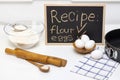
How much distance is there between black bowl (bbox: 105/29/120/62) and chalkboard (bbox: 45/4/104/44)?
40 mm

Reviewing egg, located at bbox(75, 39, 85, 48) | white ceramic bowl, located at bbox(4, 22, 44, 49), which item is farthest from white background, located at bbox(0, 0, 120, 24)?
egg, located at bbox(75, 39, 85, 48)

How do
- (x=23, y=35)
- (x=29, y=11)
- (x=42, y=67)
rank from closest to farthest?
(x=42, y=67) < (x=23, y=35) < (x=29, y=11)

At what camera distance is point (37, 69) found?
109cm

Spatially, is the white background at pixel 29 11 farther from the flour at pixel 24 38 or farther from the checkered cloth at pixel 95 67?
the checkered cloth at pixel 95 67

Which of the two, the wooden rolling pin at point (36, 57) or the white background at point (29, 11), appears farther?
the white background at point (29, 11)

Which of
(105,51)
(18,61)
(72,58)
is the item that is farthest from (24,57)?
(105,51)

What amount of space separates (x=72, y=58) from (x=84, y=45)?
0.06 meters

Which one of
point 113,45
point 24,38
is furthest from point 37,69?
point 113,45

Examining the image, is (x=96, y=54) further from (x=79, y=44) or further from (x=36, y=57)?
(x=36, y=57)


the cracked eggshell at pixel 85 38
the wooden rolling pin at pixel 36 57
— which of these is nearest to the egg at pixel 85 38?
the cracked eggshell at pixel 85 38

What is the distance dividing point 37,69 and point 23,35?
16 centimetres

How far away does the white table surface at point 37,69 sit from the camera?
105 cm

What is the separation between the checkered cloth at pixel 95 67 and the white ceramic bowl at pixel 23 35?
194 mm

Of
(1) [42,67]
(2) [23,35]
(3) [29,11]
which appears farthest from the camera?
(3) [29,11]
